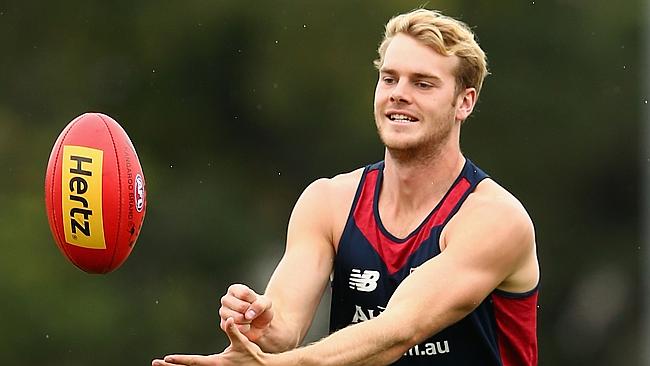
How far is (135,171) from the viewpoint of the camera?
841cm

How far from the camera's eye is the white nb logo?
764cm

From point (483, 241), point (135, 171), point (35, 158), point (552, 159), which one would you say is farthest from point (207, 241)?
point (483, 241)

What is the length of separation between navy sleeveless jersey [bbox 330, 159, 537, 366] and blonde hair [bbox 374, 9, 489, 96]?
0.40 metres

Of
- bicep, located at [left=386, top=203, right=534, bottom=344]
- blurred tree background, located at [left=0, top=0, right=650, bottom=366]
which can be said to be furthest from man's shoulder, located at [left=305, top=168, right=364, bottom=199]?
blurred tree background, located at [left=0, top=0, right=650, bottom=366]

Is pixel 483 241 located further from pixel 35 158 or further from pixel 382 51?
pixel 35 158

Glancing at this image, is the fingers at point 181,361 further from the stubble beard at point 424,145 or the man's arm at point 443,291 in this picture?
the stubble beard at point 424,145

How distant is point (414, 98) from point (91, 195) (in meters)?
1.63

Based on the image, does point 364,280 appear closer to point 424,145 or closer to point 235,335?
point 424,145

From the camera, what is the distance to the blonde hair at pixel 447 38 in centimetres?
770

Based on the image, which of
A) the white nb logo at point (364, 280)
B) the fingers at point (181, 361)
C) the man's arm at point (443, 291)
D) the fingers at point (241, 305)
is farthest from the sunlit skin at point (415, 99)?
the fingers at point (181, 361)

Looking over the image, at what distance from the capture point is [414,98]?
7645 millimetres

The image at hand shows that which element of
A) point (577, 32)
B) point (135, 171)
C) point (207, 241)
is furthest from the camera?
point (577, 32)

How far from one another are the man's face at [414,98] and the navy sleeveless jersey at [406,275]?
0.26 metres

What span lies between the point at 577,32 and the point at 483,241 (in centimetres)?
1319
